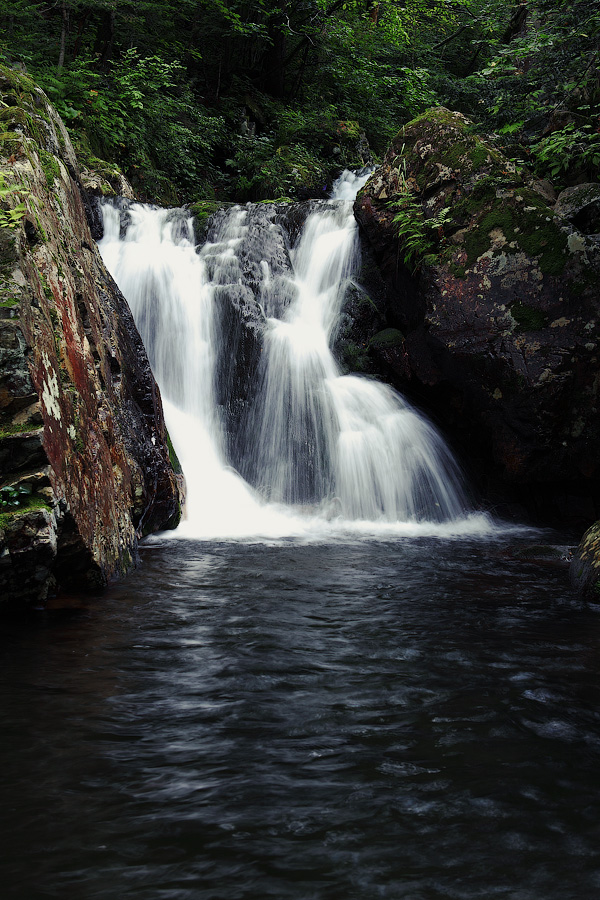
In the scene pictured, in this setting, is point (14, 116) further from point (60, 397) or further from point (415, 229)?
point (415, 229)

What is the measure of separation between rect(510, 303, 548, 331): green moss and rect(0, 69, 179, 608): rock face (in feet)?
15.3

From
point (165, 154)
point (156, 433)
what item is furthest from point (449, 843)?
point (165, 154)

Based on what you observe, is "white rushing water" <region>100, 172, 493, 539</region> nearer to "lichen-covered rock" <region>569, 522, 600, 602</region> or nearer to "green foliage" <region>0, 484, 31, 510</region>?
"lichen-covered rock" <region>569, 522, 600, 602</region>

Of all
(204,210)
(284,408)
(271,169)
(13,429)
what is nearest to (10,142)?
(13,429)

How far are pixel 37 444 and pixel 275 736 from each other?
2427mm

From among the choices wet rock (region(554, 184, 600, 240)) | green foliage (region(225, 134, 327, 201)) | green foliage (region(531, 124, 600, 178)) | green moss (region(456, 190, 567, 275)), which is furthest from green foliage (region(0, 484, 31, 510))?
green foliage (region(225, 134, 327, 201))

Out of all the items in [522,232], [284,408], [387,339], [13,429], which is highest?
[522,232]

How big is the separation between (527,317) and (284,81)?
15.8 metres

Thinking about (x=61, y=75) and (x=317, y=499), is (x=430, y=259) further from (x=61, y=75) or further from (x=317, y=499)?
(x=61, y=75)

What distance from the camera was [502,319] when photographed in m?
8.10

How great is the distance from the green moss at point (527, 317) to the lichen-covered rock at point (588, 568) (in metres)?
3.31

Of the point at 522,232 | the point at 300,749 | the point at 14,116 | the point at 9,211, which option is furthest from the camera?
the point at 522,232

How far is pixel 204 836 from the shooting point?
2.10 m

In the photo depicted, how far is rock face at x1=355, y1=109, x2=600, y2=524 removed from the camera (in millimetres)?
7926
